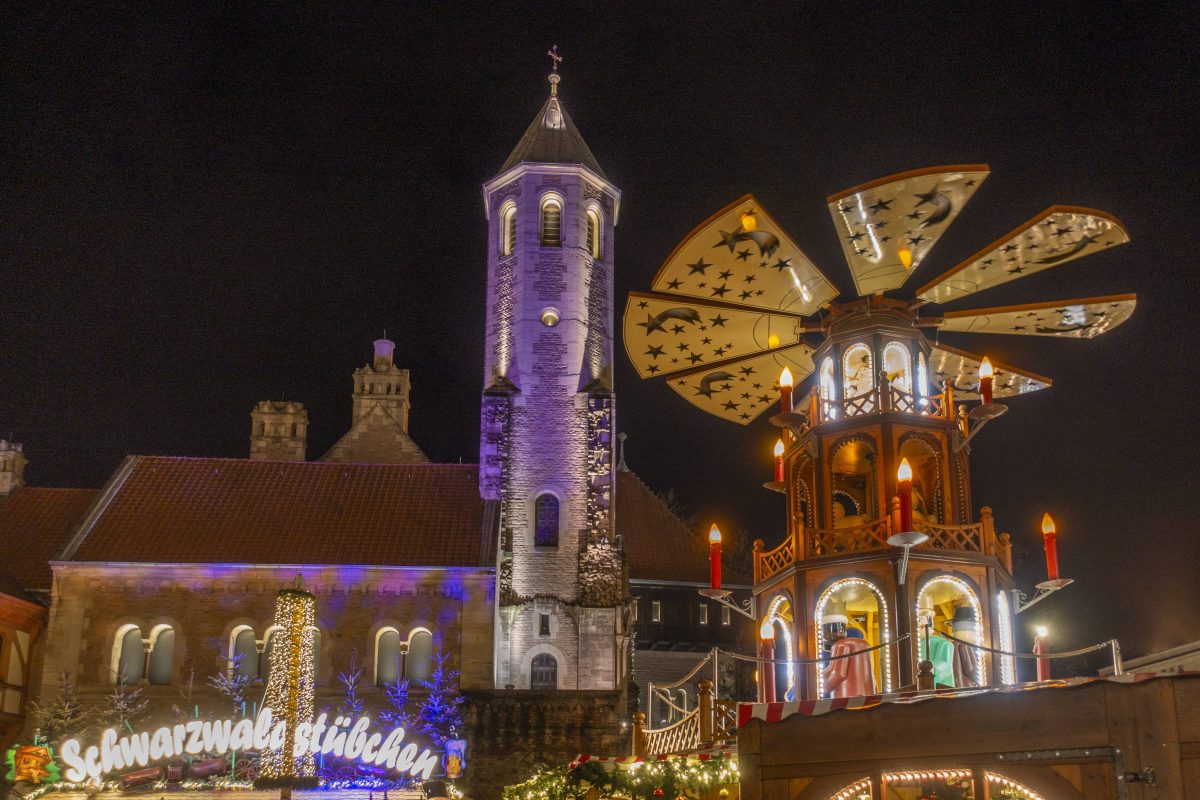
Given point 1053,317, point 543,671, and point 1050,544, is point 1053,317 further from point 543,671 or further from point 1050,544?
point 543,671

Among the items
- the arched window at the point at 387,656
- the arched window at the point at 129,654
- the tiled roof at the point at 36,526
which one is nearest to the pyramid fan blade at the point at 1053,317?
the arched window at the point at 387,656

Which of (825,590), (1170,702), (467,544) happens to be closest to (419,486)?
(467,544)

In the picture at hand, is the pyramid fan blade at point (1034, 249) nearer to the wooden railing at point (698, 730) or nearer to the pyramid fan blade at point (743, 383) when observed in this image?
the pyramid fan blade at point (743, 383)

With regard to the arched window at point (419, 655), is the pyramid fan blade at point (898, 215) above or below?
above

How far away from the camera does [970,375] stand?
2098cm

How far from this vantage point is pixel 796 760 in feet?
44.7

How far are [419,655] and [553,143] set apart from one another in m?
18.3

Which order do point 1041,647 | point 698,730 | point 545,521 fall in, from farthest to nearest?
point 545,521 < point 698,730 < point 1041,647

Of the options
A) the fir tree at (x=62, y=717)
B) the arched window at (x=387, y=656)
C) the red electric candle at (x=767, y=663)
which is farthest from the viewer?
the arched window at (x=387, y=656)

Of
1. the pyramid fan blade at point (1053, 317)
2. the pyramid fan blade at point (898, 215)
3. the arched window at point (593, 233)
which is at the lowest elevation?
the pyramid fan blade at point (1053, 317)

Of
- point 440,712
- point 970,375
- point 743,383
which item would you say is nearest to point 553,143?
point 440,712

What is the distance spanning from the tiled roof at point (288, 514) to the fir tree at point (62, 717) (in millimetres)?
4063

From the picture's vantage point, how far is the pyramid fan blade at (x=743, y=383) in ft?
67.3

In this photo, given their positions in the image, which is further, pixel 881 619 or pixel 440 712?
pixel 440 712
